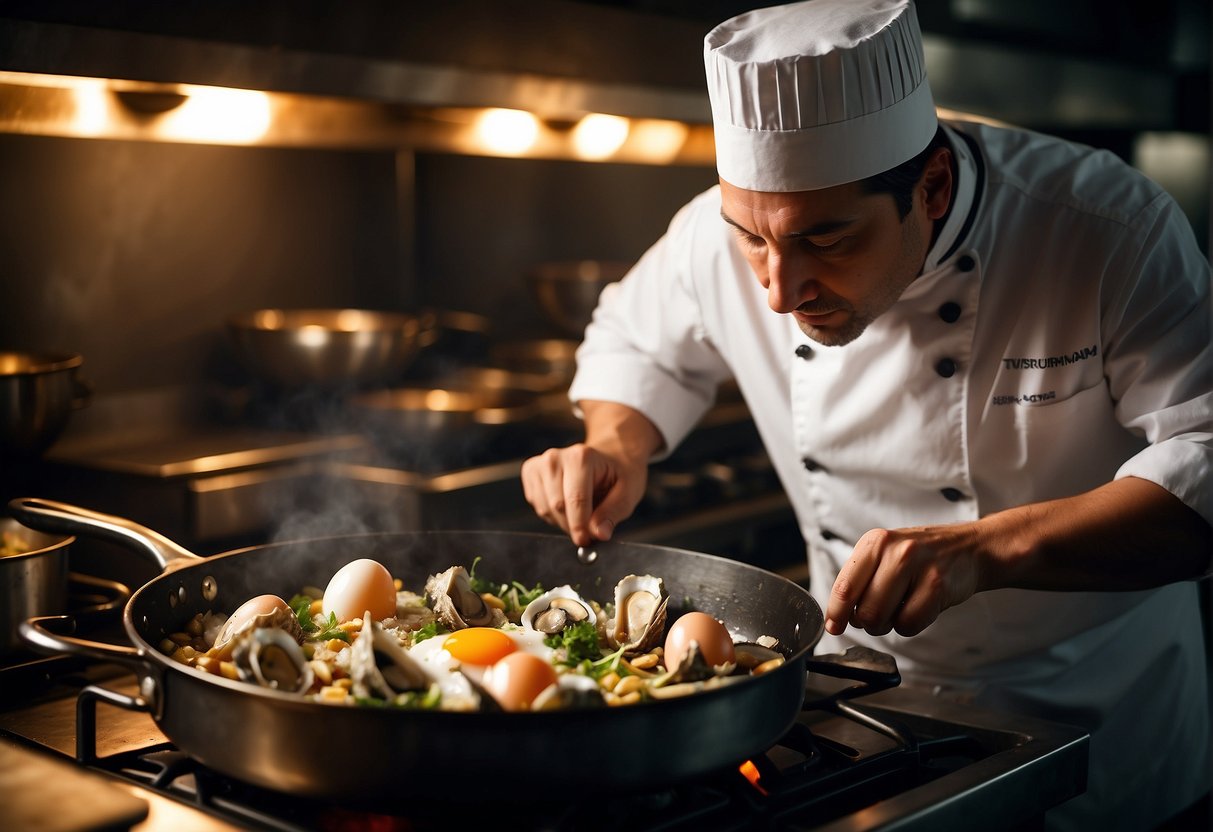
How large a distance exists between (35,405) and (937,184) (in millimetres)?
1318

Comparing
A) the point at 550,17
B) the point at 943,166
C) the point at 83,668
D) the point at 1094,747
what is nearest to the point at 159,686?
the point at 83,668

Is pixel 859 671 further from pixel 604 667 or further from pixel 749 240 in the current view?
pixel 749 240

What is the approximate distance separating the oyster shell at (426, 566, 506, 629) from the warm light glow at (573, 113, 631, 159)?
1.77m

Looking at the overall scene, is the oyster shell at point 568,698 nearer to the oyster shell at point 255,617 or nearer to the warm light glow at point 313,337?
the oyster shell at point 255,617

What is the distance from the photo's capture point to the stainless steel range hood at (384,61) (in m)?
1.62

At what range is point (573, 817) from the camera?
3.18 feet

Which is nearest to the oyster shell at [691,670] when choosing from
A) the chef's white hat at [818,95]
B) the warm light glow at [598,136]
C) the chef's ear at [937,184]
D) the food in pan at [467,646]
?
the food in pan at [467,646]

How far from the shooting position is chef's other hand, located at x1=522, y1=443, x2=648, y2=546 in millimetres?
1502

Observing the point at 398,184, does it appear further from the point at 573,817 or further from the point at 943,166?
the point at 573,817

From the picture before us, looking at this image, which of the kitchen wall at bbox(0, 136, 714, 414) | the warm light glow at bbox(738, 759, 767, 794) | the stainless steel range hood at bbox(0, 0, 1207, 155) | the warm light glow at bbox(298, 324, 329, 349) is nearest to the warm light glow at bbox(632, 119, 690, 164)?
the stainless steel range hood at bbox(0, 0, 1207, 155)

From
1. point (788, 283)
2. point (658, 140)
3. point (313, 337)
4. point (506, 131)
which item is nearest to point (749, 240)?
point (788, 283)

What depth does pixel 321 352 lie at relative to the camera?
96.5 inches

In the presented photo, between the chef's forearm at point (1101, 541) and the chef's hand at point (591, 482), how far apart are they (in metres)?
0.47

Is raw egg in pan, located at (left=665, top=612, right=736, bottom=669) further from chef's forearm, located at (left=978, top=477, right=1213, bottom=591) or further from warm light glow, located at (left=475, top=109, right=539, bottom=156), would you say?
warm light glow, located at (left=475, top=109, right=539, bottom=156)
